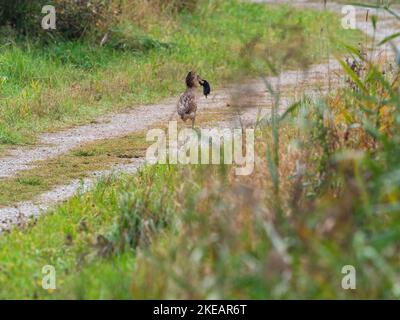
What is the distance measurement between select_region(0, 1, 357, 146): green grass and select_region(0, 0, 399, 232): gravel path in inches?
10.1

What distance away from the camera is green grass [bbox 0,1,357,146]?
11.8 metres

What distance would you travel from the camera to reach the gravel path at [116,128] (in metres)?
7.96

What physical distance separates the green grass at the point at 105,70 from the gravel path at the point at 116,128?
0.85 ft

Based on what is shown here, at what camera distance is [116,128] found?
38.8 feet

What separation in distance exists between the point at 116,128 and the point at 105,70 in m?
2.20

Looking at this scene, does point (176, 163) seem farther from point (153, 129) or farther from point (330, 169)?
A: point (153, 129)
